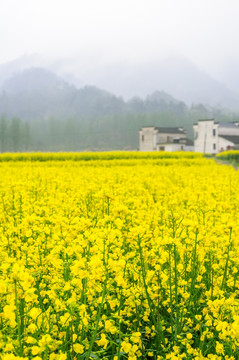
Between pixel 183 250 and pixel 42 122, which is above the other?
pixel 42 122

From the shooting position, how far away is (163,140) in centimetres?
7169

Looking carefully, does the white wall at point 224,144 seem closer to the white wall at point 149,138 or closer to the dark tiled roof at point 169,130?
the dark tiled roof at point 169,130

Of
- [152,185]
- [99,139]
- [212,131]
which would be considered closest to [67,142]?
[99,139]

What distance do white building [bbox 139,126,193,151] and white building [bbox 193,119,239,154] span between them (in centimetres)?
465

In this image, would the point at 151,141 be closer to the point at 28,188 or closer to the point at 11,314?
the point at 28,188

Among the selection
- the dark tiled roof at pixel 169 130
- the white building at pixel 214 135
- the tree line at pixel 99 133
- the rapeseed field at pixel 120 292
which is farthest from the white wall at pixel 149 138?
the rapeseed field at pixel 120 292

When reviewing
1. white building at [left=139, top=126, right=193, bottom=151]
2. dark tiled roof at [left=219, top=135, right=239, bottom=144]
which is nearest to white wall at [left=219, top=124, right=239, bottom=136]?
dark tiled roof at [left=219, top=135, right=239, bottom=144]

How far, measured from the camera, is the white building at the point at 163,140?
69.3m

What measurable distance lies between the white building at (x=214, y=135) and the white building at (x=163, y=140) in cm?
465

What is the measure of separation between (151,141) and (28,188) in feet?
209

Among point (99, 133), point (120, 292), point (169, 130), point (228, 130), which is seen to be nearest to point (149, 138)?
point (169, 130)

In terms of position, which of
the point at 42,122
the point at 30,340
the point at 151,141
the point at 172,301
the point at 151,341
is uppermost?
the point at 42,122

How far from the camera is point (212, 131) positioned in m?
62.9

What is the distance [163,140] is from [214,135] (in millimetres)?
12372
